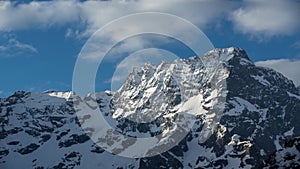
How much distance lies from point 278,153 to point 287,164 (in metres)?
6.47

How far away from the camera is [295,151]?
13088cm

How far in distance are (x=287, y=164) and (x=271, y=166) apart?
3743 millimetres

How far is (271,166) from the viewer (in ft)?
424

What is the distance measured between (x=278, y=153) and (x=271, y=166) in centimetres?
518

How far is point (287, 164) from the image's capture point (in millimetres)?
127000

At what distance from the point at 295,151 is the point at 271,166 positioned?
6.49 meters

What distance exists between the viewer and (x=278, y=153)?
133250 mm

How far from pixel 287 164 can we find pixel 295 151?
5.20 m
